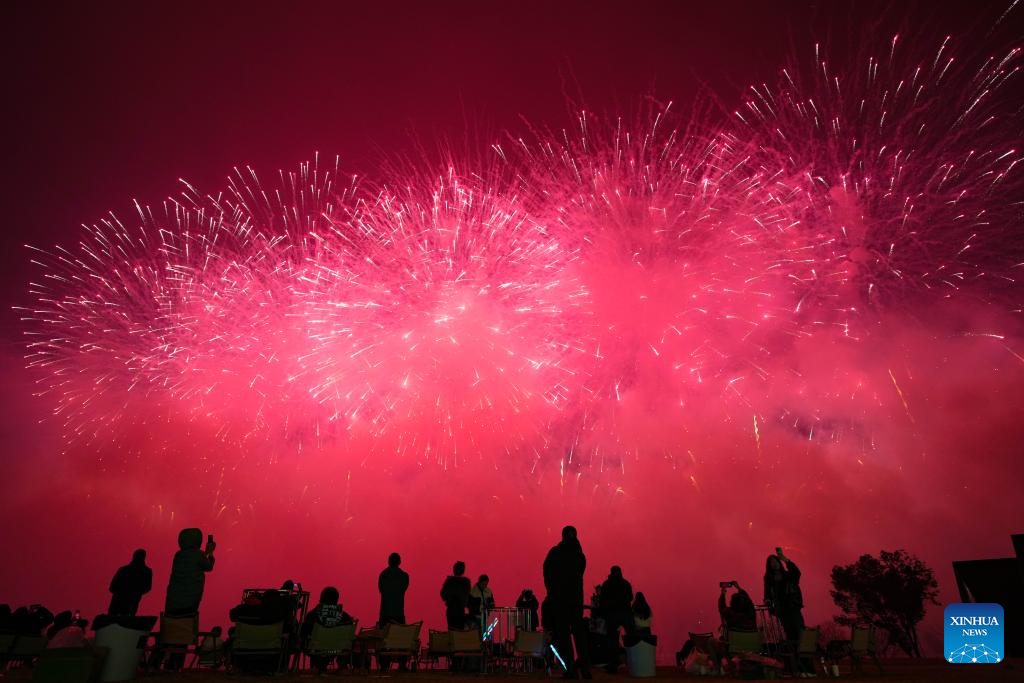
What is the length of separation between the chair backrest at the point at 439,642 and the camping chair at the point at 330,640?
127 centimetres

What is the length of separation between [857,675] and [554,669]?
4.68 m

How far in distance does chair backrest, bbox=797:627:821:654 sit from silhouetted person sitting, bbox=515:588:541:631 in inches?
175

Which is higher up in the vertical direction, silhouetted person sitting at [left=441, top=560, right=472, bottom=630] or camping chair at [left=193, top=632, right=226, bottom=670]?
silhouetted person sitting at [left=441, top=560, right=472, bottom=630]

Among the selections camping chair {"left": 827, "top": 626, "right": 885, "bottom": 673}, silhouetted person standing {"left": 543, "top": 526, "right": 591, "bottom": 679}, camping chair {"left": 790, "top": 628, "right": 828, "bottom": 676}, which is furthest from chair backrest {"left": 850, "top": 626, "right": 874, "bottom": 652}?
silhouetted person standing {"left": 543, "top": 526, "right": 591, "bottom": 679}

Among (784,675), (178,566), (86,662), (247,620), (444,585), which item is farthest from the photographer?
(444,585)

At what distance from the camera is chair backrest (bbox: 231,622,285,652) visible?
7777mm

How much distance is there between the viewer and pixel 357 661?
10.2 m

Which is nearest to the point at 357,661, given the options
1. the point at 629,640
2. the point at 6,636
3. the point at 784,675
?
the point at 629,640

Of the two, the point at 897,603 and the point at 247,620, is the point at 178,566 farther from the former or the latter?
the point at 897,603

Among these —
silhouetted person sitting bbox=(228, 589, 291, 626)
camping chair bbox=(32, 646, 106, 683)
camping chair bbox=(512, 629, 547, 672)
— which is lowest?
camping chair bbox=(32, 646, 106, 683)

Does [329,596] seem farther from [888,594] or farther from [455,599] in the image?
[888,594]

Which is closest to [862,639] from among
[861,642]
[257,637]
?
[861,642]

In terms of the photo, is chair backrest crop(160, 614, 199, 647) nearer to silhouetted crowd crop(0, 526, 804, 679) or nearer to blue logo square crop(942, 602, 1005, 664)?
silhouetted crowd crop(0, 526, 804, 679)

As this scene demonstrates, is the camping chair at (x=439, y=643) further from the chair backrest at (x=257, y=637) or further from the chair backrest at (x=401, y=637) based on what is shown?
the chair backrest at (x=257, y=637)
